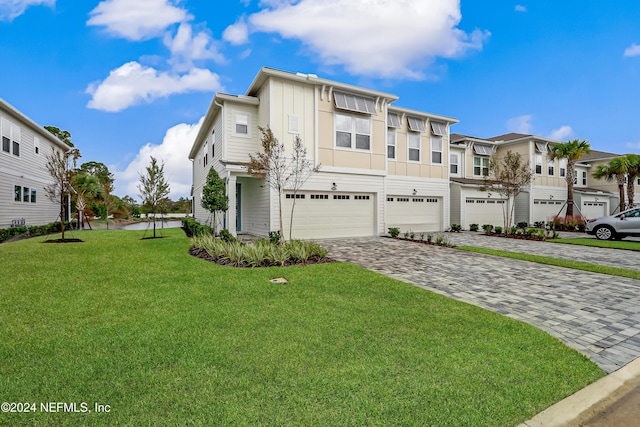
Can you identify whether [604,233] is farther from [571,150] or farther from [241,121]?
[241,121]

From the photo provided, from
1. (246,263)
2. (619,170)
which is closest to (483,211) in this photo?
(619,170)

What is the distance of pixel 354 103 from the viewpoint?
14.4 meters

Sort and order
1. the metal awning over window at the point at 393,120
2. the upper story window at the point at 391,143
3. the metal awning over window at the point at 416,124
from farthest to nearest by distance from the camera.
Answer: the metal awning over window at the point at 416,124 < the upper story window at the point at 391,143 < the metal awning over window at the point at 393,120

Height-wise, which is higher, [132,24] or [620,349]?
[132,24]

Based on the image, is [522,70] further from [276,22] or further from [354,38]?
[276,22]

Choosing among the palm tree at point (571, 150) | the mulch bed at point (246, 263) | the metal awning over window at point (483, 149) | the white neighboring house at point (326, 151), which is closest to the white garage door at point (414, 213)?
the white neighboring house at point (326, 151)

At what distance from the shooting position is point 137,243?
11203 mm

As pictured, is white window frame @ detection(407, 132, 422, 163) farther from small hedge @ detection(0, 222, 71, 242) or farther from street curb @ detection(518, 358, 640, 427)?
small hedge @ detection(0, 222, 71, 242)

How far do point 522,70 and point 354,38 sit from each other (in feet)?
33.5

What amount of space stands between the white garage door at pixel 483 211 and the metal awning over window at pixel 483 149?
3.79m

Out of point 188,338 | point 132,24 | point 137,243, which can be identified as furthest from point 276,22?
point 188,338

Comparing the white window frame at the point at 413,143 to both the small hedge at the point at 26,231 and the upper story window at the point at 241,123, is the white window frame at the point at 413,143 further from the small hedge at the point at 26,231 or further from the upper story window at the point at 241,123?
the small hedge at the point at 26,231

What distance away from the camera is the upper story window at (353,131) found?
568 inches

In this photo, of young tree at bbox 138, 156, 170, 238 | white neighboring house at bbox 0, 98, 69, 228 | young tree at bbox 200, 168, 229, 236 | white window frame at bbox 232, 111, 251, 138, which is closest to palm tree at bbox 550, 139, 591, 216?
white window frame at bbox 232, 111, 251, 138
